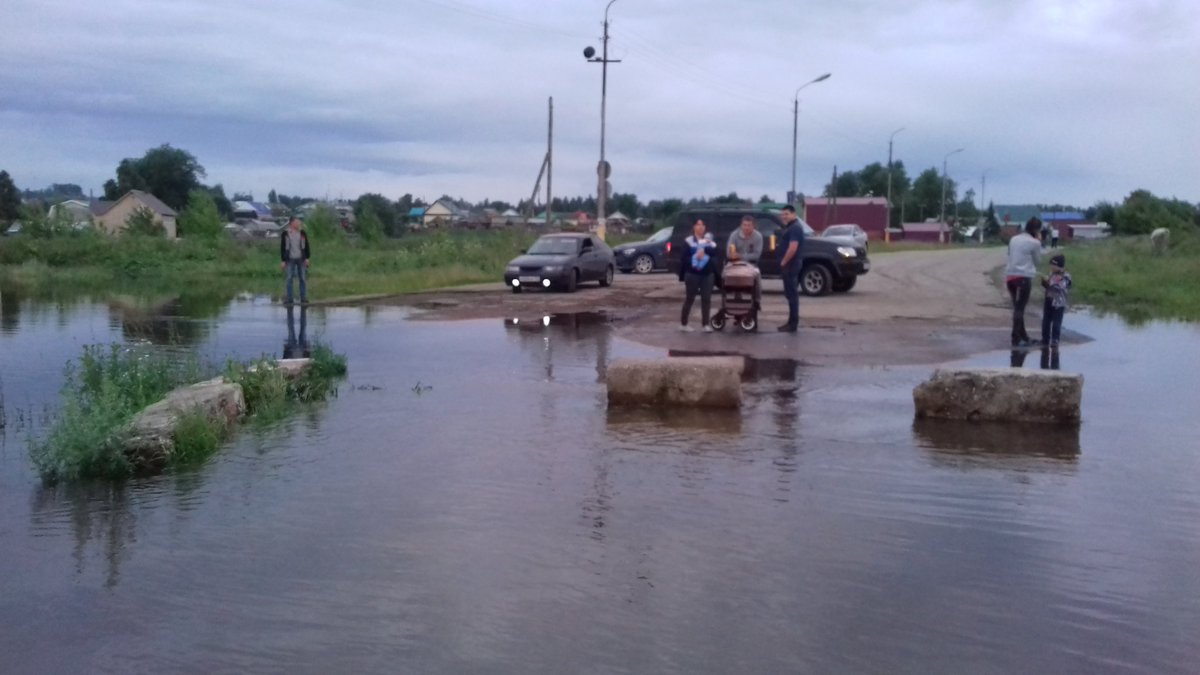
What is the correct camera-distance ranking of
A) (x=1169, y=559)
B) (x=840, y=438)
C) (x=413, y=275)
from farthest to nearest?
1. (x=413, y=275)
2. (x=840, y=438)
3. (x=1169, y=559)

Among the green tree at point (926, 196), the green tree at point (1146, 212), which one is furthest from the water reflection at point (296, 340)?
the green tree at point (926, 196)

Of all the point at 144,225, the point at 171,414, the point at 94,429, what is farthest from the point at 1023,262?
the point at 144,225

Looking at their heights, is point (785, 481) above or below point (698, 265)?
below

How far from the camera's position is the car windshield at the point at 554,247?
1117 inches

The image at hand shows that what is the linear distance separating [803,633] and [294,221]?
18.6 metres

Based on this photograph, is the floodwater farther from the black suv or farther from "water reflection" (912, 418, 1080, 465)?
the black suv

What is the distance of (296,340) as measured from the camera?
1789 centimetres

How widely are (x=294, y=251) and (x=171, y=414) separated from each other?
14.1m

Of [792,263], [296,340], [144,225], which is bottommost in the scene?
[296,340]

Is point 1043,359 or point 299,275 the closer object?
point 1043,359

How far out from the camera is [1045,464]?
9.05 m

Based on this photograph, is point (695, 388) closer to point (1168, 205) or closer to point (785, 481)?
point (785, 481)

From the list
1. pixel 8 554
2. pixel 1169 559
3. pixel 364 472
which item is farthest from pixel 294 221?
pixel 1169 559

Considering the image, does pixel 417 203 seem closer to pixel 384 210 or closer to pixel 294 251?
pixel 384 210
